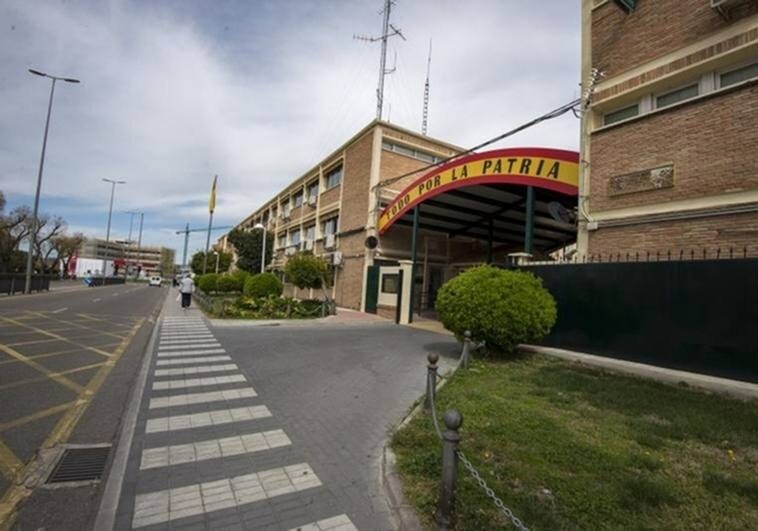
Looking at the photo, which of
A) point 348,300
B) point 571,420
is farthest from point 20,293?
point 571,420

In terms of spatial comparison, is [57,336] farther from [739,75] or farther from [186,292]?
[739,75]

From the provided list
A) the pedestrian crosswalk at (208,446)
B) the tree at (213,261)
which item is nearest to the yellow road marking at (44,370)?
the pedestrian crosswalk at (208,446)

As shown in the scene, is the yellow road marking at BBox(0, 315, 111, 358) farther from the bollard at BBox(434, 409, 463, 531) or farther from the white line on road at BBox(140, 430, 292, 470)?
the bollard at BBox(434, 409, 463, 531)

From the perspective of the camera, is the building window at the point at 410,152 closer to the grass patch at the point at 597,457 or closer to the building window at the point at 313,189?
the building window at the point at 313,189

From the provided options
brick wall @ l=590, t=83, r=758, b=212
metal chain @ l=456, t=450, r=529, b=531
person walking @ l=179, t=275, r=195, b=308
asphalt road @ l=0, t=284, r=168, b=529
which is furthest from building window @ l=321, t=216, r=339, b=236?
metal chain @ l=456, t=450, r=529, b=531

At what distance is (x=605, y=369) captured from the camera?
8086 millimetres

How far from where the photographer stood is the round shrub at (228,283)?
33219 millimetres

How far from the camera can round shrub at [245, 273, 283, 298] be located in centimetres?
2153

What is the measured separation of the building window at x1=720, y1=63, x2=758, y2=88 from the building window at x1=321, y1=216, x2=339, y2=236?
20756mm

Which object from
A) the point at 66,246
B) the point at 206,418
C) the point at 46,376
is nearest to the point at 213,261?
the point at 66,246

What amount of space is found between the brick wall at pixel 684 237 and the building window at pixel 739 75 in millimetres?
2660

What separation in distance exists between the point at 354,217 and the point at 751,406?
19.1 meters

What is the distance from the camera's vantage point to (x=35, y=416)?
5.06 m

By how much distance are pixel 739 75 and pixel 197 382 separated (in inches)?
453
